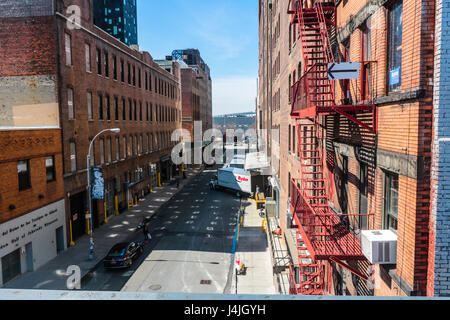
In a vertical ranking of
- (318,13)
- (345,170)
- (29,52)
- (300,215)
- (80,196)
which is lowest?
(80,196)

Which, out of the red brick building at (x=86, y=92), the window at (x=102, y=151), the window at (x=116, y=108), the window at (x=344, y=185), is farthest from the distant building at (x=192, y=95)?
the window at (x=344, y=185)

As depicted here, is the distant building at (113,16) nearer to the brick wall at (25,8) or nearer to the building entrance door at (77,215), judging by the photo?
the brick wall at (25,8)

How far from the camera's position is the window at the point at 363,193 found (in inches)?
374

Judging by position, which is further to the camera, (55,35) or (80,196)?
(80,196)

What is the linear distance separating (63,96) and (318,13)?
2107 centimetres

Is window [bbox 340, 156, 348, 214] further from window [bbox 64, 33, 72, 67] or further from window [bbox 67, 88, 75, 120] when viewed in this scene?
window [bbox 64, 33, 72, 67]

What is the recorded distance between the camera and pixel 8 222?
19.5m

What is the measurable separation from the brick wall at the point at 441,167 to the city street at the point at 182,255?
43.9 feet

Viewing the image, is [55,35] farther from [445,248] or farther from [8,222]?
[445,248]

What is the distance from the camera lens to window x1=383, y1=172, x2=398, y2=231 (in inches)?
305

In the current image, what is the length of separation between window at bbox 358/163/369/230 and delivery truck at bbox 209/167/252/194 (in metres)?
33.8

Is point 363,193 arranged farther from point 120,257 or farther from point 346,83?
point 120,257
